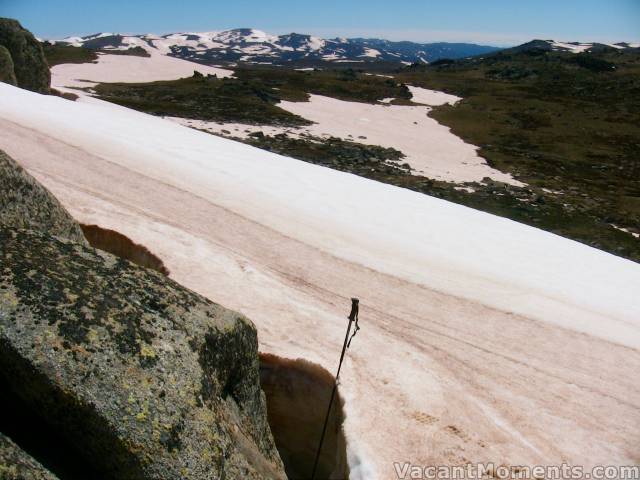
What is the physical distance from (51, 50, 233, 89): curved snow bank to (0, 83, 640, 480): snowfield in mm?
59254

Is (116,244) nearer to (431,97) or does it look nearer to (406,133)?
(406,133)

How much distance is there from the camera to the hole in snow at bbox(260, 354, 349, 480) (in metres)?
9.09

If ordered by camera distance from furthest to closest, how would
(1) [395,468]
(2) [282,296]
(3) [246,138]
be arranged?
(3) [246,138] → (2) [282,296] → (1) [395,468]

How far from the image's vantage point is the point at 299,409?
928 centimetres

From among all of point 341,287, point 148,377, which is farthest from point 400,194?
point 148,377

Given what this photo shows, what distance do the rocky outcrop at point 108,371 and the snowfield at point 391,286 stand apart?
3.29 meters

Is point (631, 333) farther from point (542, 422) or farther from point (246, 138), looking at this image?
point (246, 138)

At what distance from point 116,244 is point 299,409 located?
6667 mm

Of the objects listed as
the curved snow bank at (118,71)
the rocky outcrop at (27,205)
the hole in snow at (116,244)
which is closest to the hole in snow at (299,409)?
the rocky outcrop at (27,205)

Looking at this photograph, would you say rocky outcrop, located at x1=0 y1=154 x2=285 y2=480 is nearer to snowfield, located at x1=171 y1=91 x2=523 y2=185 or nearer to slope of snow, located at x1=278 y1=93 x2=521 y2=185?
snowfield, located at x1=171 y1=91 x2=523 y2=185

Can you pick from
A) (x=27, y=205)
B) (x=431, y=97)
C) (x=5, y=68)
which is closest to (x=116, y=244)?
(x=27, y=205)

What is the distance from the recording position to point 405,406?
28.4ft

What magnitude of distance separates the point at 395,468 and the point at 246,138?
38.6 meters

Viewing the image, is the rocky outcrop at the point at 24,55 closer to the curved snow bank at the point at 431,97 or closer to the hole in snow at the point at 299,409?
the hole in snow at the point at 299,409
